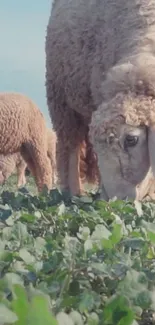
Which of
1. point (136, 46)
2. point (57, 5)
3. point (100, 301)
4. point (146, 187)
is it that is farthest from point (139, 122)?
point (100, 301)

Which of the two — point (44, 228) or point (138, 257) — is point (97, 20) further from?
point (138, 257)

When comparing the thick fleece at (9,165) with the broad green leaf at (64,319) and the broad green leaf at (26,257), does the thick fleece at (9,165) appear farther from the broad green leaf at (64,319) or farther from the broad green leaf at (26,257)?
the broad green leaf at (64,319)

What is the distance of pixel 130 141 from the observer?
Result: 5746 millimetres

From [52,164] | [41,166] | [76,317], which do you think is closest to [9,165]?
[52,164]

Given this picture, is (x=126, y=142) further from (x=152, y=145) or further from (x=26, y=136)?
(x=26, y=136)

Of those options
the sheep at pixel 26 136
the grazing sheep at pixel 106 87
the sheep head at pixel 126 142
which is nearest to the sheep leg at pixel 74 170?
the grazing sheep at pixel 106 87

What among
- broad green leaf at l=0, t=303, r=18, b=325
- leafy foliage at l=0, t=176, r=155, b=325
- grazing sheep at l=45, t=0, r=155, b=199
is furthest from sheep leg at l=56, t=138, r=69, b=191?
broad green leaf at l=0, t=303, r=18, b=325

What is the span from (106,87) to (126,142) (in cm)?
72

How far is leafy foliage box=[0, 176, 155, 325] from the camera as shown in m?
1.67

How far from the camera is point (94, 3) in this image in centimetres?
746

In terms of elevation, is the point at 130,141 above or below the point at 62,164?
above

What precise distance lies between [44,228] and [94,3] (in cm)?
452

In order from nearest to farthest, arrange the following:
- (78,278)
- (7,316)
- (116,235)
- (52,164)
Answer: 1. (7,316)
2. (78,278)
3. (116,235)
4. (52,164)

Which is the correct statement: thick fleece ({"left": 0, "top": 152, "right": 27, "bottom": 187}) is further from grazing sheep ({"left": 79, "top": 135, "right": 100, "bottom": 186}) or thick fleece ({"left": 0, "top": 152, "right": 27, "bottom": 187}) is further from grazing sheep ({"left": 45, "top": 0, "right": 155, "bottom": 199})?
grazing sheep ({"left": 45, "top": 0, "right": 155, "bottom": 199})
